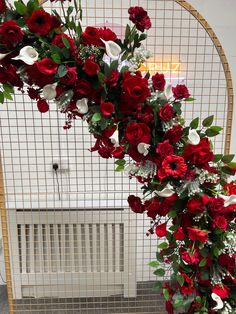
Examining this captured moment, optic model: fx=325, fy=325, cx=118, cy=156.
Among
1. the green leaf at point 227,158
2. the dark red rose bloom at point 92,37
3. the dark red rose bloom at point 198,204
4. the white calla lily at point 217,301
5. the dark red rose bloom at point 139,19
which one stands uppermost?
the dark red rose bloom at point 139,19

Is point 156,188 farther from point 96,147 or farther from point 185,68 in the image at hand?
point 185,68

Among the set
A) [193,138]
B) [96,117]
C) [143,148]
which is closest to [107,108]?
[96,117]

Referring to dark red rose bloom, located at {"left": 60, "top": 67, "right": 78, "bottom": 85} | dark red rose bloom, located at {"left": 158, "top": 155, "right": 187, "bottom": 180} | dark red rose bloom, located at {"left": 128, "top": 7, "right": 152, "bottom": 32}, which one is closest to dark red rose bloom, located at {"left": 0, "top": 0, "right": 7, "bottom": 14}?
dark red rose bloom, located at {"left": 60, "top": 67, "right": 78, "bottom": 85}

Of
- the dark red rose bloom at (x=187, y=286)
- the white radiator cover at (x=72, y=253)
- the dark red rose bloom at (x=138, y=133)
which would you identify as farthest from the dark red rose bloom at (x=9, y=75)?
the white radiator cover at (x=72, y=253)

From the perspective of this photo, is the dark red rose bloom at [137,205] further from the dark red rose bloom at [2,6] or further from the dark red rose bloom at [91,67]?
the dark red rose bloom at [2,6]

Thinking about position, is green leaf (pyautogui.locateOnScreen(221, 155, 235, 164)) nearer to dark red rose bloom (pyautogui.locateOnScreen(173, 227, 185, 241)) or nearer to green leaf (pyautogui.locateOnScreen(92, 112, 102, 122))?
dark red rose bloom (pyautogui.locateOnScreen(173, 227, 185, 241))

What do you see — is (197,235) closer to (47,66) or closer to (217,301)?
(217,301)

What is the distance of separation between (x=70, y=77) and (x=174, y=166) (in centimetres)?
37

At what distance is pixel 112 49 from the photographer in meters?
0.87

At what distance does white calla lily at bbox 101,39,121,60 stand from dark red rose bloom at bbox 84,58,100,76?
0.05 meters

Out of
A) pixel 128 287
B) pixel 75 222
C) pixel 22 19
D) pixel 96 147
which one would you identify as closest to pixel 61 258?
pixel 75 222

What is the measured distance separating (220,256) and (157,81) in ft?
1.83

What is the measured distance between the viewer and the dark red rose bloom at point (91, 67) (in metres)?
0.85

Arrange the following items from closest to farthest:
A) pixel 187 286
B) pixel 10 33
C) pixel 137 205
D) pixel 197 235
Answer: pixel 10 33
pixel 197 235
pixel 187 286
pixel 137 205
